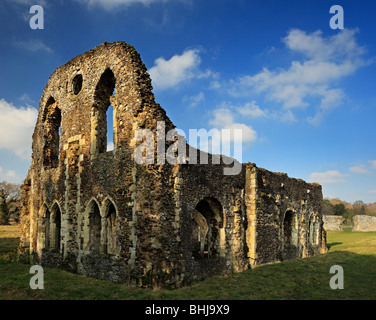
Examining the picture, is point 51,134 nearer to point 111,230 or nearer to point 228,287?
point 111,230

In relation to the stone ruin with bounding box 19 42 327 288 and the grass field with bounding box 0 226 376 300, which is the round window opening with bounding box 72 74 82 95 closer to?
the stone ruin with bounding box 19 42 327 288

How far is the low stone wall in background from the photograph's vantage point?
45188 millimetres

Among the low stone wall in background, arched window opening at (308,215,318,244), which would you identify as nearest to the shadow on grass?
arched window opening at (308,215,318,244)

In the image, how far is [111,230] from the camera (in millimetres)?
12867

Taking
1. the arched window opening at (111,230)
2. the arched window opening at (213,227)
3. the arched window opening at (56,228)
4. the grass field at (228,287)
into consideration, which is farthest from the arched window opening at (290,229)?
the arched window opening at (56,228)

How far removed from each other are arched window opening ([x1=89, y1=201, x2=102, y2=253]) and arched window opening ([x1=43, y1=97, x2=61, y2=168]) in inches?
213

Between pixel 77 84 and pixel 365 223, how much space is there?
1862 inches

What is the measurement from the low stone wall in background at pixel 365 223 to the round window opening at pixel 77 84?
153 ft

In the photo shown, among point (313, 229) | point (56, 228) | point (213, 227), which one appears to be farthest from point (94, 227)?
point (313, 229)

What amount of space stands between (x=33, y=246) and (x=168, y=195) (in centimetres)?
1010

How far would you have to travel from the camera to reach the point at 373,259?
1758cm
